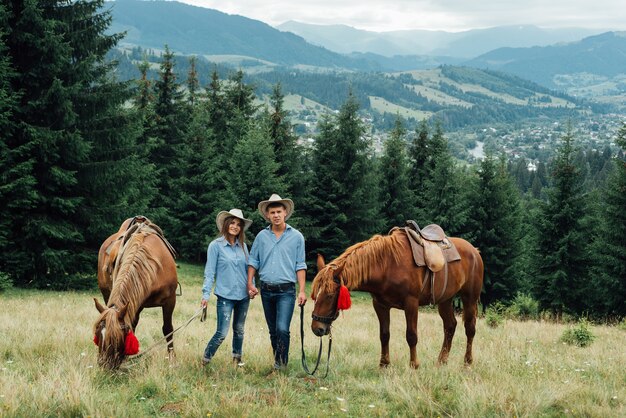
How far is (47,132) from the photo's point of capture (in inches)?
602

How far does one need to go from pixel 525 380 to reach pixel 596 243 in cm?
2174

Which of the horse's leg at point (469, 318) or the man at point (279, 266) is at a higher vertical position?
the man at point (279, 266)

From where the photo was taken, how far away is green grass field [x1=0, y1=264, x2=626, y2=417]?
16.1 feet

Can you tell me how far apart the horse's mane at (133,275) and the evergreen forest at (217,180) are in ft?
33.6

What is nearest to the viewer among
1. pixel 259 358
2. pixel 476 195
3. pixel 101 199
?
pixel 259 358

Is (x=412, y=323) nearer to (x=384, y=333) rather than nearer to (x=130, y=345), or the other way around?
(x=384, y=333)

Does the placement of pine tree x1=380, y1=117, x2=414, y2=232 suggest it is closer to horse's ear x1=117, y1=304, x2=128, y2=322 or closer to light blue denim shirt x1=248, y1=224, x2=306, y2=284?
light blue denim shirt x1=248, y1=224, x2=306, y2=284

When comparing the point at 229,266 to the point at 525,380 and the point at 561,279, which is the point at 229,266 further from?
the point at 561,279

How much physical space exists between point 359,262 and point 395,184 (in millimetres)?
26229

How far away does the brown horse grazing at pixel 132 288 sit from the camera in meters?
5.36

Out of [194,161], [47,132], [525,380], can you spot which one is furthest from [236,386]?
[194,161]

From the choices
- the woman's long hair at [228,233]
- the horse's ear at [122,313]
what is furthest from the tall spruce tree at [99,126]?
the horse's ear at [122,313]

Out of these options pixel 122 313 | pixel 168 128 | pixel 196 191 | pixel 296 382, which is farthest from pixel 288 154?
pixel 122 313

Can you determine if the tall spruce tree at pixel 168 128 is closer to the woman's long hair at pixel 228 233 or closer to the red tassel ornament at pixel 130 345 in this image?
the woman's long hair at pixel 228 233
